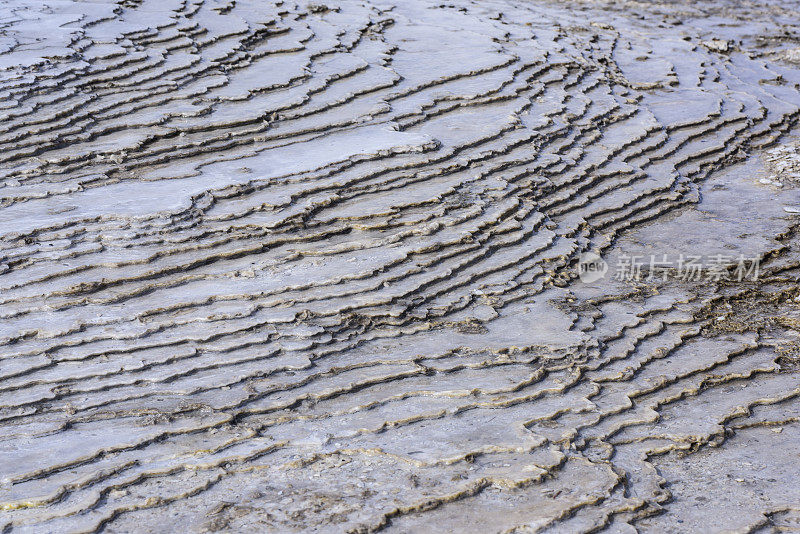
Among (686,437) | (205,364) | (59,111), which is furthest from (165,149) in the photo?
(686,437)

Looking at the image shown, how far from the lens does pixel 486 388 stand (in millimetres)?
3791

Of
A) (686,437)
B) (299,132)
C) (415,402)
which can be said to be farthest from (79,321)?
(686,437)

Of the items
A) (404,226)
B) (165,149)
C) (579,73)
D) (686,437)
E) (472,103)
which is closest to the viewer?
(686,437)

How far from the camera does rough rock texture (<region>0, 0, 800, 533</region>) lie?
3213 millimetres

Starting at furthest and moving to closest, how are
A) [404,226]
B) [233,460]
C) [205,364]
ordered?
1. [404,226]
2. [205,364]
3. [233,460]

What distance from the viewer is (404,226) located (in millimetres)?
4867

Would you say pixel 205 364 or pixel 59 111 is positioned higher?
pixel 59 111

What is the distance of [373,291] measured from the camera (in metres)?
4.37

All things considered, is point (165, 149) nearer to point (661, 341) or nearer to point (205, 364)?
→ point (205, 364)

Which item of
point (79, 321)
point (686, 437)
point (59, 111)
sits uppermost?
point (59, 111)

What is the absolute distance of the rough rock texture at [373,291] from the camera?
126 inches

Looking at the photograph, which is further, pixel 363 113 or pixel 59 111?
pixel 363 113

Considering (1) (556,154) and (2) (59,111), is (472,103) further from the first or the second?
(2) (59,111)

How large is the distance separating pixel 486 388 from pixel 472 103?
3194 millimetres
